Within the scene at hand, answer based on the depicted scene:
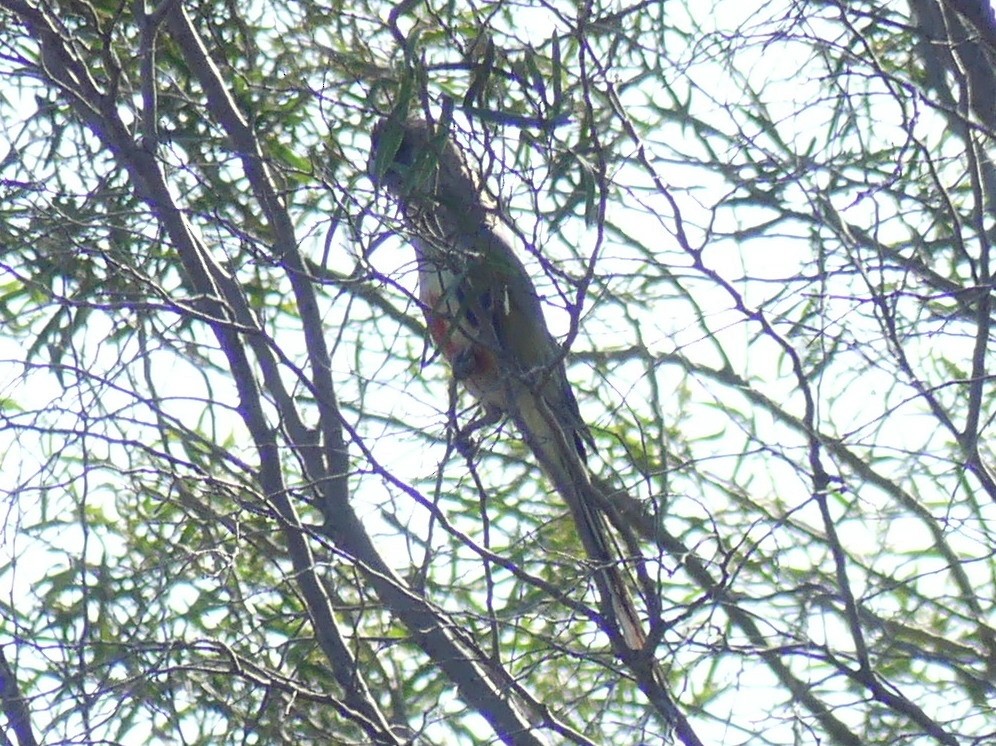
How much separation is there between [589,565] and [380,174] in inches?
27.9

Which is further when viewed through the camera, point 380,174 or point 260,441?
point 260,441

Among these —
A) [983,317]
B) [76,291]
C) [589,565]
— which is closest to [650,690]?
[589,565]

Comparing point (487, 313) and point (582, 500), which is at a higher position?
point (487, 313)

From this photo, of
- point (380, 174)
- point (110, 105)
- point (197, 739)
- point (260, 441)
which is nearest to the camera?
point (380, 174)

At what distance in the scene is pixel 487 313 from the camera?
9.61ft

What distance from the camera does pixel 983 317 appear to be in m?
2.46

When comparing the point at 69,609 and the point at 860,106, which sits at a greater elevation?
the point at 860,106

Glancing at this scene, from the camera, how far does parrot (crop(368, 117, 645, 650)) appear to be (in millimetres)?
2377

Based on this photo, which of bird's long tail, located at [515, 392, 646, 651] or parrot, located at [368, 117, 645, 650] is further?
bird's long tail, located at [515, 392, 646, 651]

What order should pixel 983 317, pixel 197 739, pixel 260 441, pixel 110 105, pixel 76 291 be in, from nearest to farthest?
pixel 983 317 < pixel 110 105 < pixel 260 441 < pixel 197 739 < pixel 76 291

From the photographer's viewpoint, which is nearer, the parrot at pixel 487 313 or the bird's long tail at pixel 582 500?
the parrot at pixel 487 313

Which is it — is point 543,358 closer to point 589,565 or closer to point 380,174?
point 589,565

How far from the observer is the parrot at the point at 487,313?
2.38m

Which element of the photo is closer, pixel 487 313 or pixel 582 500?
pixel 487 313
